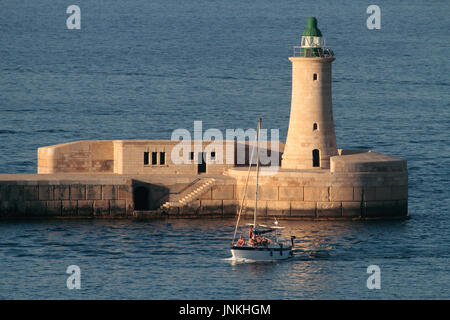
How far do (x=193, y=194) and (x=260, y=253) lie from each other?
12.1m

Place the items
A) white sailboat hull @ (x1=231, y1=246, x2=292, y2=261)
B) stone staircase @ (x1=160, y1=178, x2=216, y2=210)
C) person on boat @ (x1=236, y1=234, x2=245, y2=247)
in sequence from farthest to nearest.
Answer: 1. stone staircase @ (x1=160, y1=178, x2=216, y2=210)
2. person on boat @ (x1=236, y1=234, x2=245, y2=247)
3. white sailboat hull @ (x1=231, y1=246, x2=292, y2=261)

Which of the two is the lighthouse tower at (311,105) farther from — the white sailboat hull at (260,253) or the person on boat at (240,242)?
the person on boat at (240,242)

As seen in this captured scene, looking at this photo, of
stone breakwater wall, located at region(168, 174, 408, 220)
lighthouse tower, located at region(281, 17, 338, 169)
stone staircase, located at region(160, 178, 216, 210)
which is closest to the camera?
stone breakwater wall, located at region(168, 174, 408, 220)

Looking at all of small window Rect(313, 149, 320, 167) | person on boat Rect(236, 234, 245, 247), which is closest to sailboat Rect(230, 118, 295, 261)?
person on boat Rect(236, 234, 245, 247)

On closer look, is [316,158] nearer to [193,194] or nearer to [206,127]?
[193,194]

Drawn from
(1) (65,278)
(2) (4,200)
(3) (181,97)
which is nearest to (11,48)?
(3) (181,97)

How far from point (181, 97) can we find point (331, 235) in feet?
254

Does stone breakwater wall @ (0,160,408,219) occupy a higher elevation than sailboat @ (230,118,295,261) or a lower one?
higher

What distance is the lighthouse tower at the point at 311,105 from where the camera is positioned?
3393 inches

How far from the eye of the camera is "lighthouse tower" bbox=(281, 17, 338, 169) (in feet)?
283

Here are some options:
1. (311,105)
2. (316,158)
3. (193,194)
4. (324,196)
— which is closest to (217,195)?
(193,194)

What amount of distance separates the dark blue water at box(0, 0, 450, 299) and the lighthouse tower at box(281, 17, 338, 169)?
546 cm

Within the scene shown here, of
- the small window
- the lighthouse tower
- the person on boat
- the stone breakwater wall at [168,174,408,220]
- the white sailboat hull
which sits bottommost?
the white sailboat hull

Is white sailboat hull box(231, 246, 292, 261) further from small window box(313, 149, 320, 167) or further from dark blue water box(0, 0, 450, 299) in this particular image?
small window box(313, 149, 320, 167)
